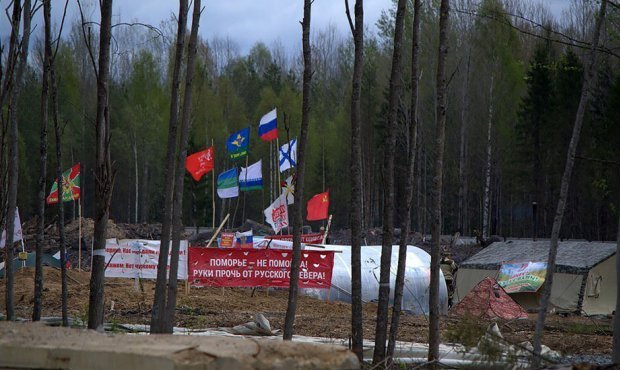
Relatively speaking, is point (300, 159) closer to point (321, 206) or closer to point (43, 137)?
point (43, 137)

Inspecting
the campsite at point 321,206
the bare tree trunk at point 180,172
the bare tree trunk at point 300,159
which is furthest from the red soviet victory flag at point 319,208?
the bare tree trunk at point 300,159

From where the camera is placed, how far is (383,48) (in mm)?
67562

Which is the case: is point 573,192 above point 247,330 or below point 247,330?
above

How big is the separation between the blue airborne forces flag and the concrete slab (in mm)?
21598

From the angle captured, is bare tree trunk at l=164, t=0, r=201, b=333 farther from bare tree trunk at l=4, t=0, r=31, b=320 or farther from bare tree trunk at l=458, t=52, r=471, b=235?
bare tree trunk at l=458, t=52, r=471, b=235

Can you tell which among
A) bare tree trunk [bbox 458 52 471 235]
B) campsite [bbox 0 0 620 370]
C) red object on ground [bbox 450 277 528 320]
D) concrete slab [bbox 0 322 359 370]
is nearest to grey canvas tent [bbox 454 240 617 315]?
campsite [bbox 0 0 620 370]

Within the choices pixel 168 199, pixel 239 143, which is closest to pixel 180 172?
pixel 168 199

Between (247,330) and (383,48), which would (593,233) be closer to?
(383,48)

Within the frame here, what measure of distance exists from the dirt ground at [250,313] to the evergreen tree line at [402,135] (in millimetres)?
21005

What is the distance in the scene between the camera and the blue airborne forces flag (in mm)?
27797

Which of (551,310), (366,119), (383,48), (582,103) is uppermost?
(383,48)

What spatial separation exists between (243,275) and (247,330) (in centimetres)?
639

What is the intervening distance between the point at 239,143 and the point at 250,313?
10858 mm

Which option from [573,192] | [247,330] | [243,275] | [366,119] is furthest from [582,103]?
[366,119]
